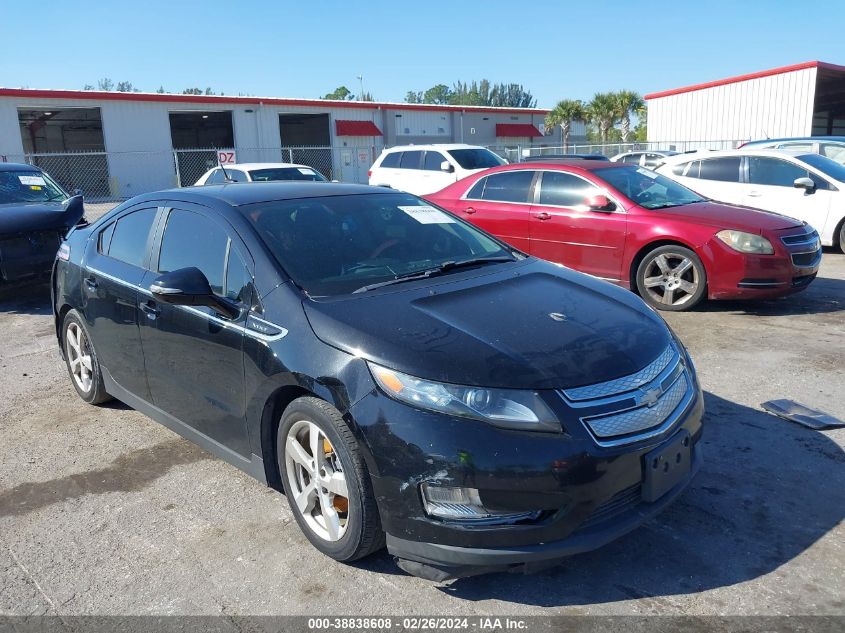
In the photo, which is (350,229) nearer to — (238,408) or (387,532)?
(238,408)

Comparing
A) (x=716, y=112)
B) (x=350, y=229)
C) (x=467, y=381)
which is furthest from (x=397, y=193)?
(x=716, y=112)

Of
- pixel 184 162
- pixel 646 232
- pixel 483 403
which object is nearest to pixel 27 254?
pixel 646 232

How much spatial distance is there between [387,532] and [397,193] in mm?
2388

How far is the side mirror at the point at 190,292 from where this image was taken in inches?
131

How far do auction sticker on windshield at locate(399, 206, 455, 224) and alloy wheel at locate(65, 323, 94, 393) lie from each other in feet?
8.01

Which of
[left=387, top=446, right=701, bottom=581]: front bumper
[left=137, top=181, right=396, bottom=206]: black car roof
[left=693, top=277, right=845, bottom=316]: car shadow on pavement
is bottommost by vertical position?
[left=693, top=277, right=845, bottom=316]: car shadow on pavement

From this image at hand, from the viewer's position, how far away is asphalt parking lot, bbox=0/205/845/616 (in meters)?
2.82

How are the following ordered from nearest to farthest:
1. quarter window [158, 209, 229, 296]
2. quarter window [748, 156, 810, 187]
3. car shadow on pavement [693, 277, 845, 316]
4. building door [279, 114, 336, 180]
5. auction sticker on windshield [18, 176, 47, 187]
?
1. quarter window [158, 209, 229, 296]
2. car shadow on pavement [693, 277, 845, 316]
3. auction sticker on windshield [18, 176, 47, 187]
4. quarter window [748, 156, 810, 187]
5. building door [279, 114, 336, 180]

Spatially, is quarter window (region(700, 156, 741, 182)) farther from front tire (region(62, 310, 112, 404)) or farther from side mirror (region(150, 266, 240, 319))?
side mirror (region(150, 266, 240, 319))

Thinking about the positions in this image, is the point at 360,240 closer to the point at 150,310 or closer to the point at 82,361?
the point at 150,310

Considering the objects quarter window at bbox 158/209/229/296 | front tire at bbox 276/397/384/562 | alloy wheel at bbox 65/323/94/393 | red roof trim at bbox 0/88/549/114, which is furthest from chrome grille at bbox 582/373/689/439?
red roof trim at bbox 0/88/549/114

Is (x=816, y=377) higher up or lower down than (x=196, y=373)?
lower down

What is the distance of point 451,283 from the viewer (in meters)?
3.59

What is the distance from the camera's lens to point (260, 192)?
160 inches
